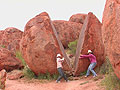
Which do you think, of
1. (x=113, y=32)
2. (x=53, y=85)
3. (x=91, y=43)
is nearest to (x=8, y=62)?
(x=53, y=85)

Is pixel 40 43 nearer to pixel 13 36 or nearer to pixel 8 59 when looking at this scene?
pixel 8 59

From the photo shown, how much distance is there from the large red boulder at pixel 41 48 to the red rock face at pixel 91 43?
101 centimetres

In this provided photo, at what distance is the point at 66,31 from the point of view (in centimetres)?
1402

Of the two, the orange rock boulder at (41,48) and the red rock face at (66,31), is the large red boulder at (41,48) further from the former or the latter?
the red rock face at (66,31)

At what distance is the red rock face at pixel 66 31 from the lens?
548 inches

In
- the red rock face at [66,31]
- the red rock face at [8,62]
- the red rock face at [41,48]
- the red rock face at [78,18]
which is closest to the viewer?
the red rock face at [41,48]

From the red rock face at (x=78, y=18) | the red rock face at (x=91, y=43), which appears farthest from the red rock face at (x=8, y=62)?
the red rock face at (x=78, y=18)

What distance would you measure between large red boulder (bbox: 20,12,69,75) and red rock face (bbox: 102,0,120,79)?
3.44m

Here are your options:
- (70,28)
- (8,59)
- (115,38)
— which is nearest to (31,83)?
(8,59)

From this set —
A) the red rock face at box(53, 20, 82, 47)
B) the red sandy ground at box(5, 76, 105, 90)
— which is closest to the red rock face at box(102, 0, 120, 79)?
the red sandy ground at box(5, 76, 105, 90)

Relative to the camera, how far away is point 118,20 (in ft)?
10.8

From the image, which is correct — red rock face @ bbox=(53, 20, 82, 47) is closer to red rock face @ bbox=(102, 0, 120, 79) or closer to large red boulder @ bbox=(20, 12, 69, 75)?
large red boulder @ bbox=(20, 12, 69, 75)

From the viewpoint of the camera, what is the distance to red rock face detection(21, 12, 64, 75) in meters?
6.89

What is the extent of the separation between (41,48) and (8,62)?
3106mm
